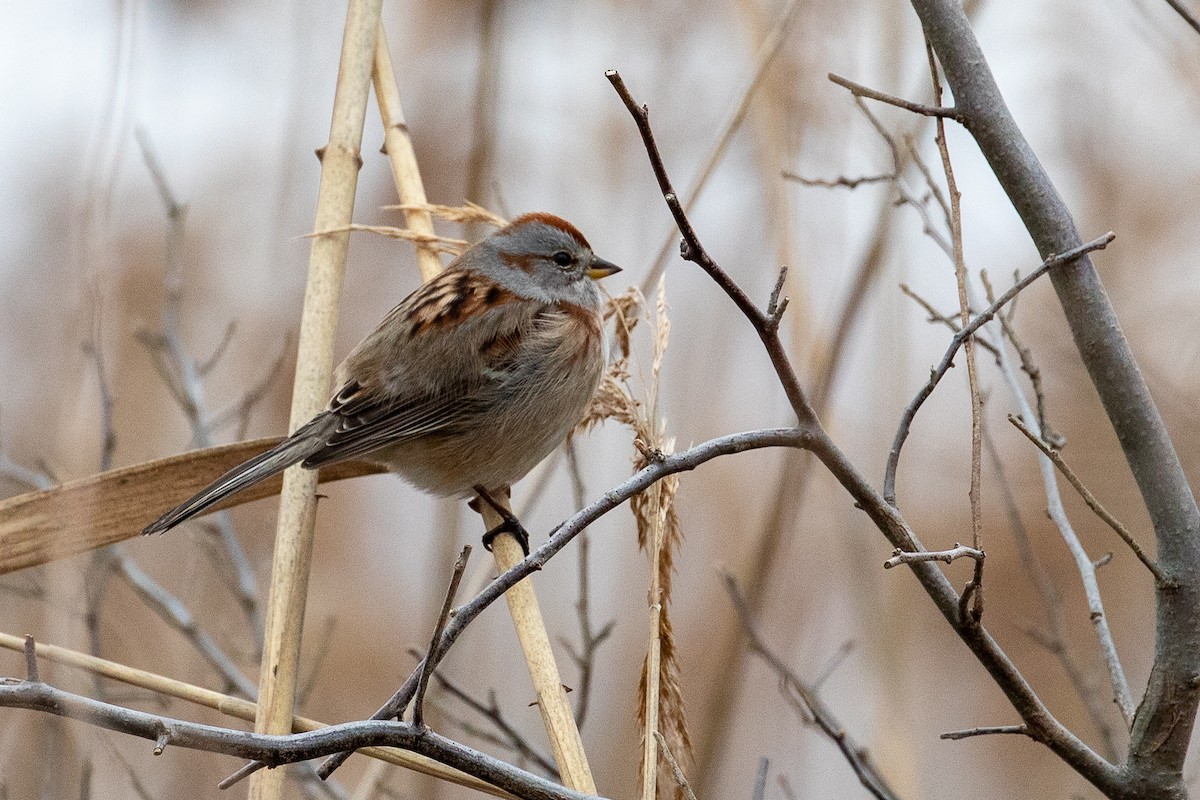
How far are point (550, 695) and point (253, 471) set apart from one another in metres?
0.83

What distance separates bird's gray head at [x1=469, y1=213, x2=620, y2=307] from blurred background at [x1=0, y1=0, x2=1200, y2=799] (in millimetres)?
153

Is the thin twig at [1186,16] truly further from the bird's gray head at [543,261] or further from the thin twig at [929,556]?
the bird's gray head at [543,261]

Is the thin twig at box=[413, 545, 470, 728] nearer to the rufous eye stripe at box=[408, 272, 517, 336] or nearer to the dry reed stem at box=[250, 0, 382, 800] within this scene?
the dry reed stem at box=[250, 0, 382, 800]

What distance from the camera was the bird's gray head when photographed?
3.12 meters

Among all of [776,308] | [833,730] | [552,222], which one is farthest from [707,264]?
[552,222]

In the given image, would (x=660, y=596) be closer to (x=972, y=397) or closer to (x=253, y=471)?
(x=972, y=397)

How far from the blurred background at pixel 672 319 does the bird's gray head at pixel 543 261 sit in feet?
0.50

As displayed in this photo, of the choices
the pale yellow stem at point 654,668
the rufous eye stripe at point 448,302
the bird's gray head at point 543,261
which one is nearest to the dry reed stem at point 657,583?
the pale yellow stem at point 654,668

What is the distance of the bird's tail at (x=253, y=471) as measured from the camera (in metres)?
2.14

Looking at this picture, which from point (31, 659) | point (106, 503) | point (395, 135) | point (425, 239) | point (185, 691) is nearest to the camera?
point (31, 659)

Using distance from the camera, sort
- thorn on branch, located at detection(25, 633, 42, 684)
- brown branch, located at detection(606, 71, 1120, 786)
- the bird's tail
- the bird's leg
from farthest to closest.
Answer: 1. the bird's leg
2. the bird's tail
3. brown branch, located at detection(606, 71, 1120, 786)
4. thorn on branch, located at detection(25, 633, 42, 684)

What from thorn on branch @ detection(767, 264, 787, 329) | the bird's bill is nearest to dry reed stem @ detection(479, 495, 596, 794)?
thorn on branch @ detection(767, 264, 787, 329)

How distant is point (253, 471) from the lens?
222cm

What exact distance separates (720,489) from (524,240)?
5.09 ft
